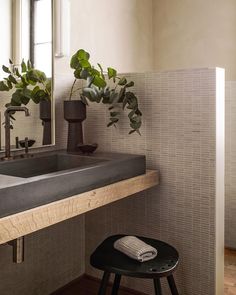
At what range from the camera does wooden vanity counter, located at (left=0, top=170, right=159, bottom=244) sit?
1247mm

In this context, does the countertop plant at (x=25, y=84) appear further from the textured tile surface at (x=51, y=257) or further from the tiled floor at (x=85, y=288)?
the tiled floor at (x=85, y=288)

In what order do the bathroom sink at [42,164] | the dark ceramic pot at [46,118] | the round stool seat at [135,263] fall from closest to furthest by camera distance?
the round stool seat at [135,263], the bathroom sink at [42,164], the dark ceramic pot at [46,118]

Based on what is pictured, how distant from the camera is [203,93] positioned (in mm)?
1924

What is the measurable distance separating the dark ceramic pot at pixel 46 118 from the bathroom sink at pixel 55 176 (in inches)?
5.0

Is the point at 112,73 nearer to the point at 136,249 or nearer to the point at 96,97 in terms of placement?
the point at 96,97

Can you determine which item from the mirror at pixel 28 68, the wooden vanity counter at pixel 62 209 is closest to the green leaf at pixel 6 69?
the mirror at pixel 28 68

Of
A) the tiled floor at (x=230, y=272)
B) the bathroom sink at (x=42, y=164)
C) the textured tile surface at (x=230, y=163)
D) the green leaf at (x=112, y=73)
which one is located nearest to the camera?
the bathroom sink at (x=42, y=164)

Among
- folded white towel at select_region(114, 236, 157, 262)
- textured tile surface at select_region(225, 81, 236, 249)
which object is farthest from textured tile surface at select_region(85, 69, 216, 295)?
textured tile surface at select_region(225, 81, 236, 249)

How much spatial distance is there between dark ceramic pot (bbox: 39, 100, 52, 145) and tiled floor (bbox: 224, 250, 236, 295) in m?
1.44

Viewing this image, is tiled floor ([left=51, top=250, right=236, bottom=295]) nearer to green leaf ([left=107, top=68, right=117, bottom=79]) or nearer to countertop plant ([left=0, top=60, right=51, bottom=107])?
countertop plant ([left=0, top=60, right=51, bottom=107])

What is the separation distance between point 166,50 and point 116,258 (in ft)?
6.94

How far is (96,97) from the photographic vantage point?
6.63 ft

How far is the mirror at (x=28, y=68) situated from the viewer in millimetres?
1987

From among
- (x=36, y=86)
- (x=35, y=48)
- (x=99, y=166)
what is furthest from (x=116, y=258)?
(x=35, y=48)
